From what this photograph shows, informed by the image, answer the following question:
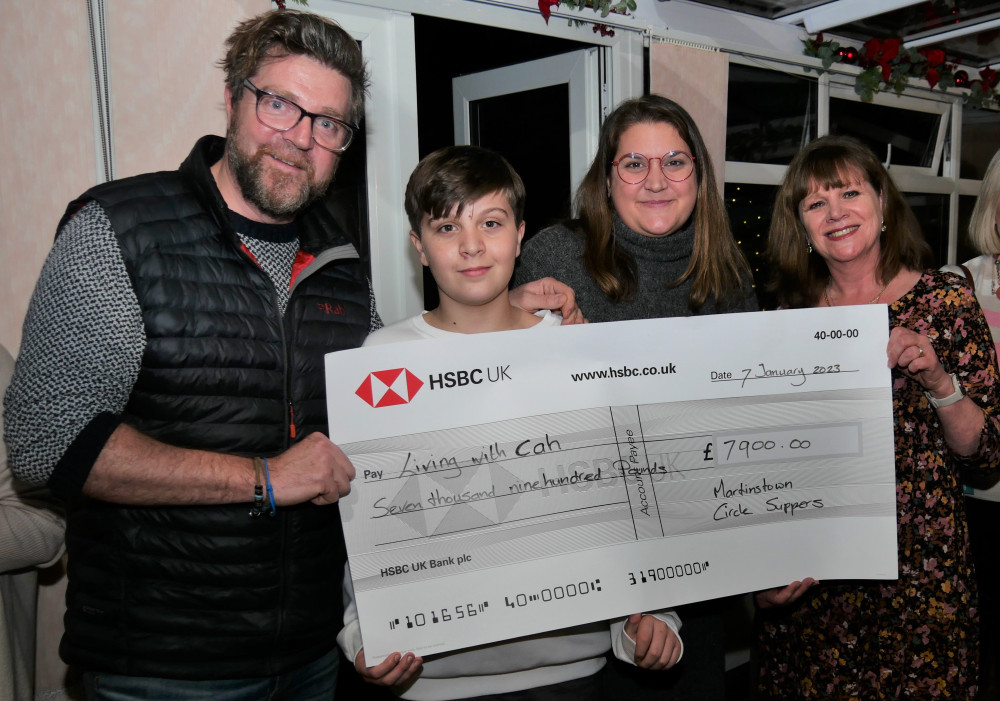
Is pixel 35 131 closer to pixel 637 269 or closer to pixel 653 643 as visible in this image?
pixel 637 269

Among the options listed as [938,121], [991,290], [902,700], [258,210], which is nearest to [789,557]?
[902,700]

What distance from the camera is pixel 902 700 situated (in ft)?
5.69

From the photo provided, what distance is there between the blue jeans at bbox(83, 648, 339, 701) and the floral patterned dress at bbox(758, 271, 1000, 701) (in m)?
1.23

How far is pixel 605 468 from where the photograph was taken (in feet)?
4.67

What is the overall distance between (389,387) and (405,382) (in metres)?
0.03

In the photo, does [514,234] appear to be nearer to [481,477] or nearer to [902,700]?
[481,477]

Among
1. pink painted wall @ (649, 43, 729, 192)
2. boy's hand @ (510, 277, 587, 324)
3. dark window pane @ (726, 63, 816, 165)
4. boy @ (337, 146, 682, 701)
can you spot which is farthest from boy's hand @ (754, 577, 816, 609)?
dark window pane @ (726, 63, 816, 165)

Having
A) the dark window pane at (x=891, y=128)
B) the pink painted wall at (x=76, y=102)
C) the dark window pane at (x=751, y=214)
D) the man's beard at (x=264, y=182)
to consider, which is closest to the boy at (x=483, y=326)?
the man's beard at (x=264, y=182)

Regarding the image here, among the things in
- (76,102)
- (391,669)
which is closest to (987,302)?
(391,669)

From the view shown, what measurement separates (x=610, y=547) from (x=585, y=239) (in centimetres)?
79

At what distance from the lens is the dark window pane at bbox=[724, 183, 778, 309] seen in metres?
4.23

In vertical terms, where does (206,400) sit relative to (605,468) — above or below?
above

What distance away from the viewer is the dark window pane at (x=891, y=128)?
4730 mm
